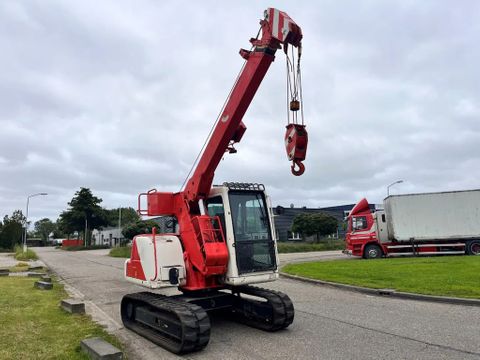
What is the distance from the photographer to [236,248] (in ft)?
26.2

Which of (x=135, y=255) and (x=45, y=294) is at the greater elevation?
(x=135, y=255)

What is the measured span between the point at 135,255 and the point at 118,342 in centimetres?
197

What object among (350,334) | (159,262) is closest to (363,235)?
(350,334)

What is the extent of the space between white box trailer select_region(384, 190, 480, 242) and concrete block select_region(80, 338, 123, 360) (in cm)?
2258

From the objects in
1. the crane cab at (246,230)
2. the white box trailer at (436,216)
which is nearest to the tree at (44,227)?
the white box trailer at (436,216)

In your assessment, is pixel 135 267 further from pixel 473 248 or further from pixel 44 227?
pixel 44 227

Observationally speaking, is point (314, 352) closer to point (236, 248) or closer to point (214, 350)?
point (214, 350)

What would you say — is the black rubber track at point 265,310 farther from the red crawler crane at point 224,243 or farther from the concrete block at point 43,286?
the concrete block at point 43,286

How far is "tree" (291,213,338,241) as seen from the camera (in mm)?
48312

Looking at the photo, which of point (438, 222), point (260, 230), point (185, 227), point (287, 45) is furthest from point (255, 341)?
point (438, 222)

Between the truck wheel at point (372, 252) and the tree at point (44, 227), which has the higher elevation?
the tree at point (44, 227)

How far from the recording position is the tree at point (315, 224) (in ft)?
159

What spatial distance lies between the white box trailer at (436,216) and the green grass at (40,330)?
2046 cm

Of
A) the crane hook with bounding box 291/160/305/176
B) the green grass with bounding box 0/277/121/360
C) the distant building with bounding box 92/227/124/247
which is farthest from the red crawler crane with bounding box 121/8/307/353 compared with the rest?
the distant building with bounding box 92/227/124/247
